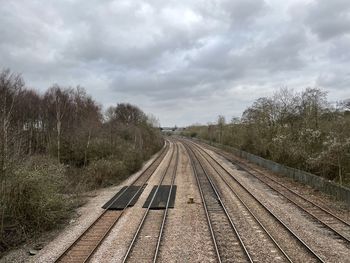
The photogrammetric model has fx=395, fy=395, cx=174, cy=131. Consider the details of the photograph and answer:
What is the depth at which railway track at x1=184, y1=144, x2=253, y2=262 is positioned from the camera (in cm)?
1118

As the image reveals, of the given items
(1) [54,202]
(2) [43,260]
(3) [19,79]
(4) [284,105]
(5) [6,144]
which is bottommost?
(2) [43,260]

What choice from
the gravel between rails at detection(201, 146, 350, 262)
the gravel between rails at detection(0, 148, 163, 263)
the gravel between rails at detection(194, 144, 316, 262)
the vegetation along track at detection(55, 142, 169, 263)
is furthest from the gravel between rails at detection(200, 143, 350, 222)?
the gravel between rails at detection(0, 148, 163, 263)

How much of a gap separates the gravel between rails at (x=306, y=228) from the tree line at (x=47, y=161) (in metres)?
9.10

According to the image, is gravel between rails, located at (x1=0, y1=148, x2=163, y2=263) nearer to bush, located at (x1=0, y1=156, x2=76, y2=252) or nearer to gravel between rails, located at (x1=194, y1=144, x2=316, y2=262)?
bush, located at (x1=0, y1=156, x2=76, y2=252)

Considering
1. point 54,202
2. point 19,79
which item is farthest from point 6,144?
point 19,79

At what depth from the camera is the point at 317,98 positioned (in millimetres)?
31891

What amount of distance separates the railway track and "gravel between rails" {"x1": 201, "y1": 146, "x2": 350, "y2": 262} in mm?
2153

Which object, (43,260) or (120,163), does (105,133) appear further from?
(43,260)

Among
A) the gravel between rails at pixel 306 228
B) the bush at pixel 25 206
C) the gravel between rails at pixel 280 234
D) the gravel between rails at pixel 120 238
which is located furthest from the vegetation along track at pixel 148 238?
the gravel between rails at pixel 306 228

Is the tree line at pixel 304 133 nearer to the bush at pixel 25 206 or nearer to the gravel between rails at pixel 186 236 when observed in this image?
the gravel between rails at pixel 186 236

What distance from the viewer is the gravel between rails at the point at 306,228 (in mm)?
11469

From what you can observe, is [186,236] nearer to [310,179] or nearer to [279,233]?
[279,233]

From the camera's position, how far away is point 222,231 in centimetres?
1391

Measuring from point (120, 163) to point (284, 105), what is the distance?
1770 centimetres
